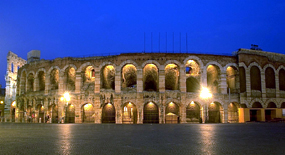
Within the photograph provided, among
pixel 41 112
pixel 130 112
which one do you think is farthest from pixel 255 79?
pixel 41 112

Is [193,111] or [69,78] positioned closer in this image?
[193,111]

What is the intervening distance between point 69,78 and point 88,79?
2.94 metres

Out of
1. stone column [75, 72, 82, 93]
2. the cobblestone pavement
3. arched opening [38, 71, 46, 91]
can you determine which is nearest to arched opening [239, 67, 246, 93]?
stone column [75, 72, 82, 93]

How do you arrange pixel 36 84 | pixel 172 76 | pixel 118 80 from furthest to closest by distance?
pixel 36 84 < pixel 172 76 < pixel 118 80

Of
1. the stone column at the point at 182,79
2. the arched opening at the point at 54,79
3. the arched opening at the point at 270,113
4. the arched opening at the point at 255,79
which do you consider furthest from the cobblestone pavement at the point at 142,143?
the arched opening at the point at 54,79

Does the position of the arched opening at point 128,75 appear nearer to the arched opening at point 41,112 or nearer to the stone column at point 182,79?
the stone column at point 182,79

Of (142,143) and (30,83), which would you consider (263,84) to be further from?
(30,83)

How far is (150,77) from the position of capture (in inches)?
1457

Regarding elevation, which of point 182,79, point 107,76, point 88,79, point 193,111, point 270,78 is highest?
point 107,76

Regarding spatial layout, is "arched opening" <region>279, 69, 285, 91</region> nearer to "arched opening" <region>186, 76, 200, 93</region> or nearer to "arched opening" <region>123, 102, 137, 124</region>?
"arched opening" <region>186, 76, 200, 93</region>

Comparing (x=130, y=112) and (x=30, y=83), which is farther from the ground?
(x=30, y=83)

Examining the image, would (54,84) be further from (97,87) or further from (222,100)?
(222,100)

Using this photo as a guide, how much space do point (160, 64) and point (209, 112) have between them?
9.86 meters

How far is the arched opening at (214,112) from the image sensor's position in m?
34.1
